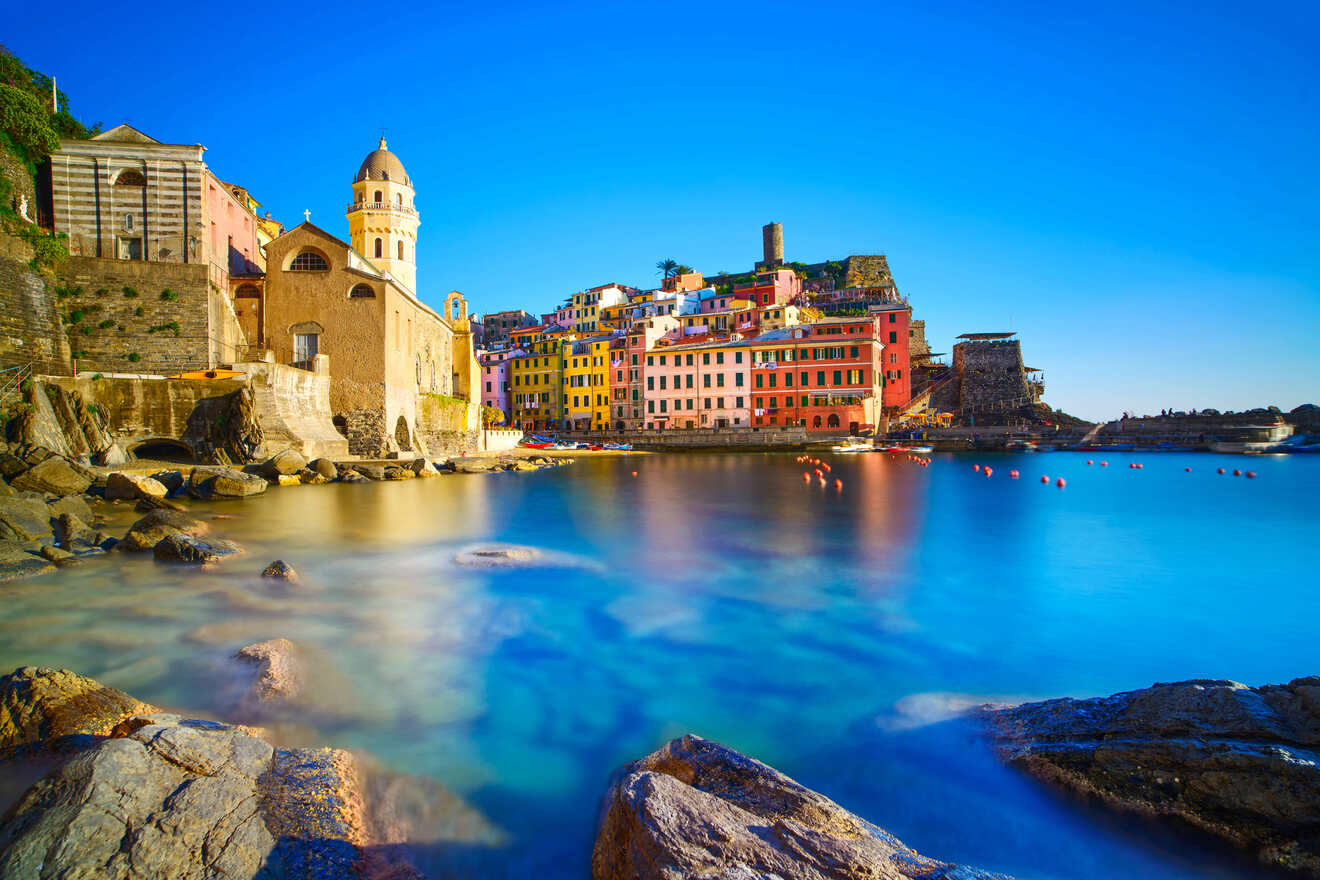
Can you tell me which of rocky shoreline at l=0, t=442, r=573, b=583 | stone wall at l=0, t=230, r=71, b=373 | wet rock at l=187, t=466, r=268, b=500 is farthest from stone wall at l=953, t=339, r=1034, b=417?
stone wall at l=0, t=230, r=71, b=373

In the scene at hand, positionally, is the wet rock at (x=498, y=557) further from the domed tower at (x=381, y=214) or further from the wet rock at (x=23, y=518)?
the domed tower at (x=381, y=214)

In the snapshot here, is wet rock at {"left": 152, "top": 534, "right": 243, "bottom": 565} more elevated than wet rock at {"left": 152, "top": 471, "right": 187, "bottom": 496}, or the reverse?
wet rock at {"left": 152, "top": 471, "right": 187, "bottom": 496}

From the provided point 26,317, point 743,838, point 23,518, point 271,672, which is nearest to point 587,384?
point 26,317

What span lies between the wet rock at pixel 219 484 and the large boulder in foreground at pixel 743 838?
18.6m

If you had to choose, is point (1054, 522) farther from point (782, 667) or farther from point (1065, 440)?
point (1065, 440)

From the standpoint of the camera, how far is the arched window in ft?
94.8

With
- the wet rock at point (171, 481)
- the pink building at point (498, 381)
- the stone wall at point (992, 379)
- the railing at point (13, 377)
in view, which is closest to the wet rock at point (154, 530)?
the wet rock at point (171, 481)

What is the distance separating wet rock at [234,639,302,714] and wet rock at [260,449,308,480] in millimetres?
17740

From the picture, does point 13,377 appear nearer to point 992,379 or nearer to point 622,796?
point 622,796

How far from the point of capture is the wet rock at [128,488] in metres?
16.4

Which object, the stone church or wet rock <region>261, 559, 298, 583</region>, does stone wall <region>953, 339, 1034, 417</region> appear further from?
wet rock <region>261, 559, 298, 583</region>

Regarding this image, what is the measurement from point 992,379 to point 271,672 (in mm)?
61602

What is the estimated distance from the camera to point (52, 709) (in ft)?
14.8

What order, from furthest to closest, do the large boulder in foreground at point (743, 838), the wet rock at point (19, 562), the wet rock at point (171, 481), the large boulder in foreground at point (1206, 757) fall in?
1. the wet rock at point (171, 481)
2. the wet rock at point (19, 562)
3. the large boulder in foreground at point (1206, 757)
4. the large boulder in foreground at point (743, 838)
